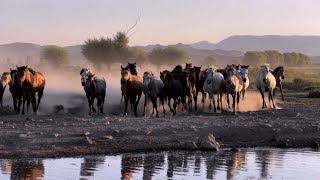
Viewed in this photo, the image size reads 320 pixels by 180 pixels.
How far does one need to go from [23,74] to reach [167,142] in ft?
33.1

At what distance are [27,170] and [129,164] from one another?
281cm

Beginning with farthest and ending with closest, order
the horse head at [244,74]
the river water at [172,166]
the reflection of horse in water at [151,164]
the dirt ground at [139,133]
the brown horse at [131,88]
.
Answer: the horse head at [244,74] → the brown horse at [131,88] → the dirt ground at [139,133] → the reflection of horse in water at [151,164] → the river water at [172,166]

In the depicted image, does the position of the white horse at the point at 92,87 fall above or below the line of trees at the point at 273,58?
below

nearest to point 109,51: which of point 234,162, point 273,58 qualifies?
point 234,162

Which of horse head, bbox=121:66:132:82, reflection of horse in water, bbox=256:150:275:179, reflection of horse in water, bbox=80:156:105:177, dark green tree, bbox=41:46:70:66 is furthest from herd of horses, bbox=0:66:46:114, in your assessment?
dark green tree, bbox=41:46:70:66

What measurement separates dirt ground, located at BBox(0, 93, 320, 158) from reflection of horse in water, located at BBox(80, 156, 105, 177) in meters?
0.78

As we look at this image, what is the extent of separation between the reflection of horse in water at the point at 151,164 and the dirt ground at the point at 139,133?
3.16 feet

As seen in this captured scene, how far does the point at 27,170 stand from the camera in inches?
637

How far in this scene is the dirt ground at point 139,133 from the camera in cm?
1947

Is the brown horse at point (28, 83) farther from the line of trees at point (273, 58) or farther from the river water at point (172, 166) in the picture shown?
the line of trees at point (273, 58)

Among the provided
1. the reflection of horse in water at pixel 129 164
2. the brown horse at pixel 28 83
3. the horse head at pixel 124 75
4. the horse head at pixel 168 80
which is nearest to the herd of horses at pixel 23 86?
the brown horse at pixel 28 83

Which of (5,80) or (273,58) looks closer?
(5,80)

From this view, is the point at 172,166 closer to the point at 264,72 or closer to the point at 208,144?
the point at 208,144

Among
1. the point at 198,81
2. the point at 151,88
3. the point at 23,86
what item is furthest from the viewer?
the point at 198,81
